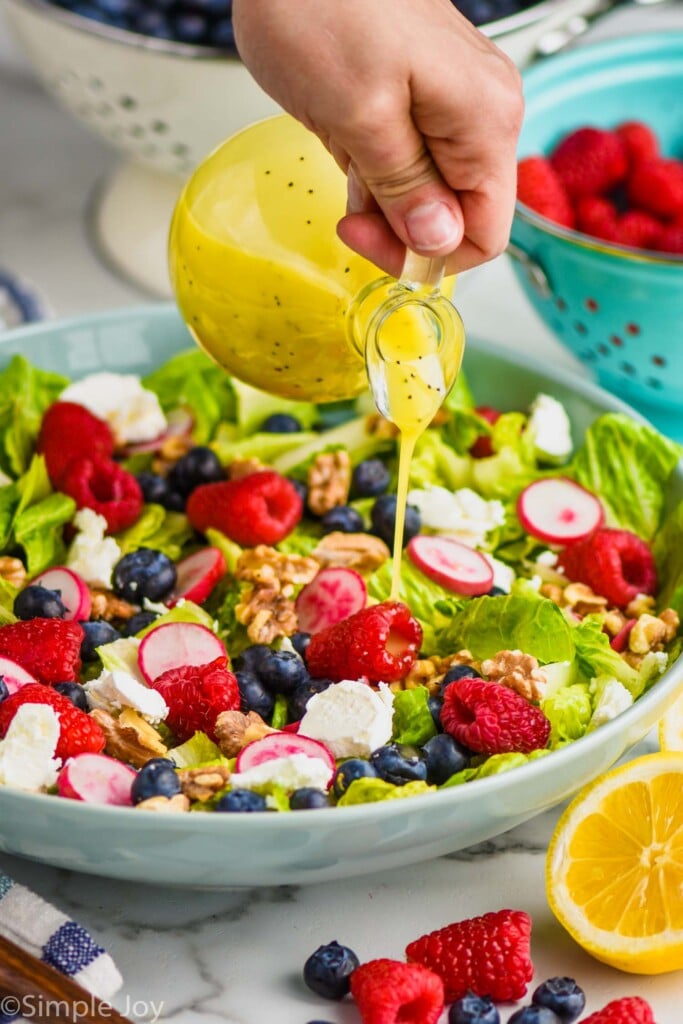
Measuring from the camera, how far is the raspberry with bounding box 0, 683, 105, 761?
4.82ft

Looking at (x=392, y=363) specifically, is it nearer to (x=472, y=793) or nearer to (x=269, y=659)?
(x=269, y=659)

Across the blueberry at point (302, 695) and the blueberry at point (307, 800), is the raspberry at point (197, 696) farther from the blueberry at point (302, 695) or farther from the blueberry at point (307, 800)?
the blueberry at point (307, 800)

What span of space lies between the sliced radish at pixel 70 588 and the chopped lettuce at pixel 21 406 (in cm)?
27

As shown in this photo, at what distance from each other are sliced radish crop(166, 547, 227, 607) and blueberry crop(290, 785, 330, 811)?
1.50 ft

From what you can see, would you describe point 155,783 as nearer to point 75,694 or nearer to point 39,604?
point 75,694

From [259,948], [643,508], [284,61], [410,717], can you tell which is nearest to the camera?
[284,61]

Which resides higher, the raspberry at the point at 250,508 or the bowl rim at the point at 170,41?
the bowl rim at the point at 170,41

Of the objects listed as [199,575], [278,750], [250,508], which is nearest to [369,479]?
[250,508]

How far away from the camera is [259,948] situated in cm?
148

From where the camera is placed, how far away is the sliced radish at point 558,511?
75.5 inches

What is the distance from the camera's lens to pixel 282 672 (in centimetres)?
162

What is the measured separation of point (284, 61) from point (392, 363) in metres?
0.41

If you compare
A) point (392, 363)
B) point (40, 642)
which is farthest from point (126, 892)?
point (392, 363)

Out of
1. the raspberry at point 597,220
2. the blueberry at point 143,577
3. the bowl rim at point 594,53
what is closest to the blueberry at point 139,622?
the blueberry at point 143,577
